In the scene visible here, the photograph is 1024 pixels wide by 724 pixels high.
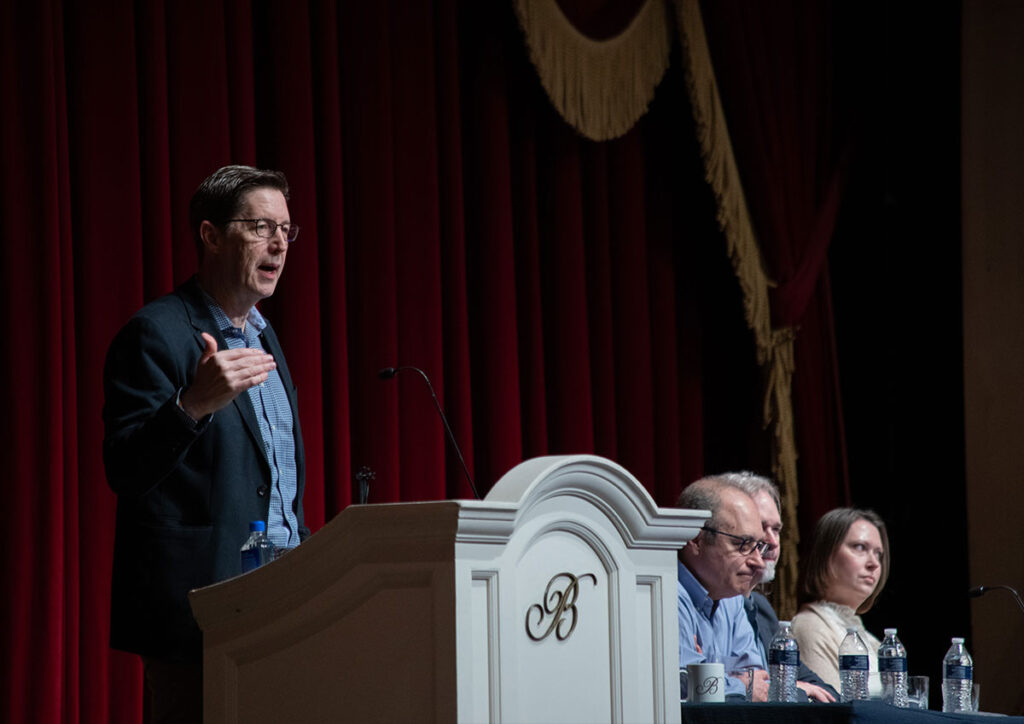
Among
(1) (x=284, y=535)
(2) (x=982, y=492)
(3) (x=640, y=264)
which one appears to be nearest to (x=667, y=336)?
(3) (x=640, y=264)

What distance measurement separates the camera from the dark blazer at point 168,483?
2.26m

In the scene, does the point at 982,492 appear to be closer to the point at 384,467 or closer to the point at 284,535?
the point at 384,467

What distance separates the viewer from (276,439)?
261 cm

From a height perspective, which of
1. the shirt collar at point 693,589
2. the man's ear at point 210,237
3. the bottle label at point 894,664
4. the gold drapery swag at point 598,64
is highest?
the gold drapery swag at point 598,64

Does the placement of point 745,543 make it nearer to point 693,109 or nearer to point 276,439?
point 276,439

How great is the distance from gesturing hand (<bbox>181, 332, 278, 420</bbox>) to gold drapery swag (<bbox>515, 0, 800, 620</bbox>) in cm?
288

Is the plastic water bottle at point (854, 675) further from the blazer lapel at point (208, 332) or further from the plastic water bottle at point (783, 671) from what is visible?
the blazer lapel at point (208, 332)

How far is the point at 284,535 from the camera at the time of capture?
2.55 metres

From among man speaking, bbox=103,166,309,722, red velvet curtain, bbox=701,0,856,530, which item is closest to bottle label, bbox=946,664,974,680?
man speaking, bbox=103,166,309,722

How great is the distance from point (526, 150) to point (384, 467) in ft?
4.29

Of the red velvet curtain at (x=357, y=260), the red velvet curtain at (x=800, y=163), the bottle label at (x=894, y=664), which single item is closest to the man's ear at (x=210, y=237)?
the red velvet curtain at (x=357, y=260)

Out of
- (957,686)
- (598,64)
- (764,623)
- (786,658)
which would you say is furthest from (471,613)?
(598,64)

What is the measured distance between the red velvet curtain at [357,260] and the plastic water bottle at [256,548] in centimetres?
136

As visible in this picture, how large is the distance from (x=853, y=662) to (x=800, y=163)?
309 centimetres
